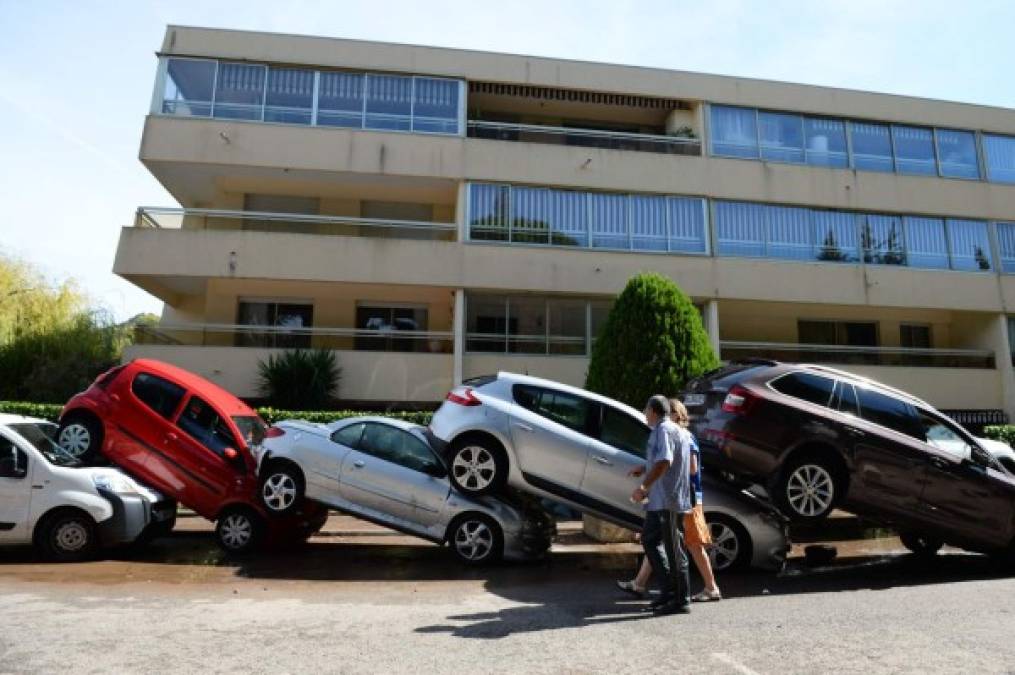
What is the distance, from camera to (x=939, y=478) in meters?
7.19

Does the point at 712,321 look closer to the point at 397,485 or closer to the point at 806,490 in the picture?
the point at 806,490

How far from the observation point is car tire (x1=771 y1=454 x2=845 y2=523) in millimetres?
6938

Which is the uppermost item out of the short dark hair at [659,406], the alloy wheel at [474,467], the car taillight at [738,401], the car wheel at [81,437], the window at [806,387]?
the window at [806,387]

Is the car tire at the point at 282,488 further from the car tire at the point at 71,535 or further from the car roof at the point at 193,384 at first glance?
the car tire at the point at 71,535

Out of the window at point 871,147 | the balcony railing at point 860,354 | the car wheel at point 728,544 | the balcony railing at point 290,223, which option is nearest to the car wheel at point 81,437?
the car wheel at point 728,544

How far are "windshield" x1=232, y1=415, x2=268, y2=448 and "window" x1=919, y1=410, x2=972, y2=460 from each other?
7.86 meters

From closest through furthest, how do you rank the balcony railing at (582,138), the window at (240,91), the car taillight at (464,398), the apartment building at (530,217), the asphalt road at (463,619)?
the asphalt road at (463,619), the car taillight at (464,398), the apartment building at (530,217), the window at (240,91), the balcony railing at (582,138)

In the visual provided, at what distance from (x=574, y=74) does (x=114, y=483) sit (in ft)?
52.2

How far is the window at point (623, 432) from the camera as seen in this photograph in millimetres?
7520

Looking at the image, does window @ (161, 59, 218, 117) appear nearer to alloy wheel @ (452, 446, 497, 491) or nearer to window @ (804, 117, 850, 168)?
alloy wheel @ (452, 446, 497, 491)

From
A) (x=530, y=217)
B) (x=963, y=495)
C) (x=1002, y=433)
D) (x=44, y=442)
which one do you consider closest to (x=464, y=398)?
(x=44, y=442)

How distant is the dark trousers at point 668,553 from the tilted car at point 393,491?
2177mm

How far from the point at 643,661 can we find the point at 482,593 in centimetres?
234

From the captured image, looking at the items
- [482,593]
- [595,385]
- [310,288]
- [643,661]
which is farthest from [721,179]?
[643,661]
